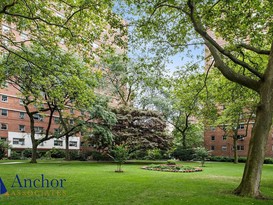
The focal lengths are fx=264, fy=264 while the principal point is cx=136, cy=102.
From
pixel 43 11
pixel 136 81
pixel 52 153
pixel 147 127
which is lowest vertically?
pixel 52 153

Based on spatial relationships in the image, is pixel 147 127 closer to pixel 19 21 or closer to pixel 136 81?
pixel 136 81

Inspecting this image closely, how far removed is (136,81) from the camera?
13508 mm

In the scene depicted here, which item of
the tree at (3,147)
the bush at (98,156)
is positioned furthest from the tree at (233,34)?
the tree at (3,147)

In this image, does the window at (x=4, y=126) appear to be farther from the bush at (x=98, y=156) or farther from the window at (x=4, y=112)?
the bush at (x=98, y=156)

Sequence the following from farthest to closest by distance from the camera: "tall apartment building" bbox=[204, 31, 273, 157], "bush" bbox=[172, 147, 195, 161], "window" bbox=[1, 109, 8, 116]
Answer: "tall apartment building" bbox=[204, 31, 273, 157] < "window" bbox=[1, 109, 8, 116] < "bush" bbox=[172, 147, 195, 161]

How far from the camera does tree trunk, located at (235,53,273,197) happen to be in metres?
8.52

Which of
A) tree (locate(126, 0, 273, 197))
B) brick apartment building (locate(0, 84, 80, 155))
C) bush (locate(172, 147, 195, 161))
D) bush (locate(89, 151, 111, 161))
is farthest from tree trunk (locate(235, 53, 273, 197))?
brick apartment building (locate(0, 84, 80, 155))

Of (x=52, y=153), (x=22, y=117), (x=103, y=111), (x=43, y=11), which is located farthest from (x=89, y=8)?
(x=22, y=117)

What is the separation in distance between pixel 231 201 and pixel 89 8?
26.7ft

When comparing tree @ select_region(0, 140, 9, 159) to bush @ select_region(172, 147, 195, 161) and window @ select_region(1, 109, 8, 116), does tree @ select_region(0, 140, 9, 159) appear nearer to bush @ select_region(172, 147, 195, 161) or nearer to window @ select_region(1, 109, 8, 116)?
window @ select_region(1, 109, 8, 116)

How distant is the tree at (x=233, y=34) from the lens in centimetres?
862

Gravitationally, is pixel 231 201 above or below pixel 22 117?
below

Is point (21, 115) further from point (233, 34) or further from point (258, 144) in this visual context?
point (258, 144)

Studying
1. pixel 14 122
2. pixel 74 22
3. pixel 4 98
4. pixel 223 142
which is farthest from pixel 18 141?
pixel 223 142
